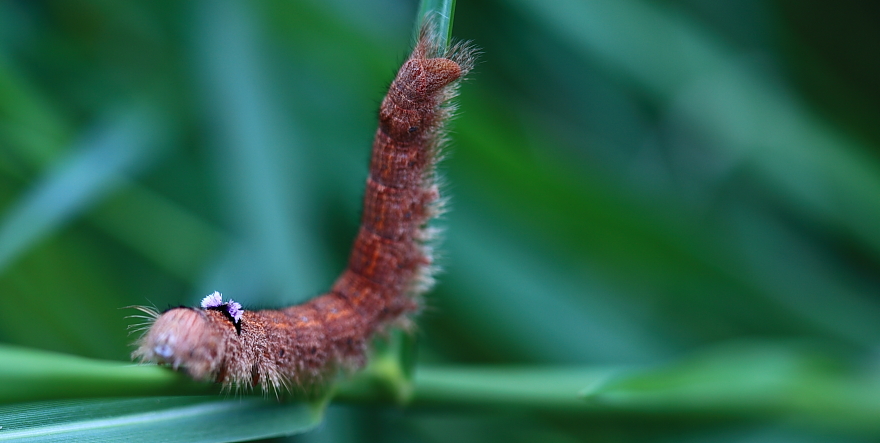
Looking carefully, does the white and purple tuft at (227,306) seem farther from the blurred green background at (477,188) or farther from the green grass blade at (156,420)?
the blurred green background at (477,188)

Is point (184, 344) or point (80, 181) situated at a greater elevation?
point (80, 181)

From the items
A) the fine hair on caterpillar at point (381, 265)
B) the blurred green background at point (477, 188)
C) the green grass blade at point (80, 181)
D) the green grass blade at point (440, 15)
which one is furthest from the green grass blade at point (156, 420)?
the green grass blade at point (80, 181)

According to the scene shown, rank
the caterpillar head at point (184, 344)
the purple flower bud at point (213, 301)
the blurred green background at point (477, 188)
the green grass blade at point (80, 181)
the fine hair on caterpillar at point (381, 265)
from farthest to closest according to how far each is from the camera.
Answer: the blurred green background at point (477, 188) → the green grass blade at point (80, 181) → the fine hair on caterpillar at point (381, 265) → the purple flower bud at point (213, 301) → the caterpillar head at point (184, 344)

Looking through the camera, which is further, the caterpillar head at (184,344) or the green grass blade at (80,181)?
the green grass blade at (80,181)

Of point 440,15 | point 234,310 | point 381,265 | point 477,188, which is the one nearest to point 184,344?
point 234,310

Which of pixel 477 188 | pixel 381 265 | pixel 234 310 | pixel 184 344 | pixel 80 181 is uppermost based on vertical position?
pixel 477 188

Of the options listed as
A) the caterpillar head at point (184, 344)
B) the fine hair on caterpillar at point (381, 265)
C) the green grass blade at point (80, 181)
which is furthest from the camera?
the green grass blade at point (80, 181)

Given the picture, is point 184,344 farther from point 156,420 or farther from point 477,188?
point 477,188

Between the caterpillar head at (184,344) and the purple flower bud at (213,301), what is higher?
the purple flower bud at (213,301)
